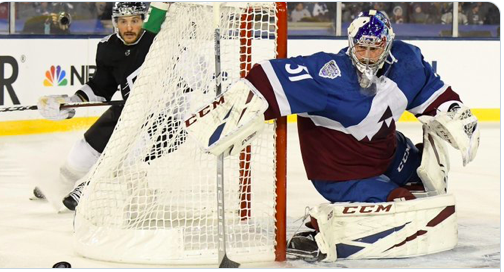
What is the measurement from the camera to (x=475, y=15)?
7.27 metres

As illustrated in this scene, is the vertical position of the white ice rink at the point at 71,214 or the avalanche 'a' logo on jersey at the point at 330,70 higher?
the avalanche 'a' logo on jersey at the point at 330,70

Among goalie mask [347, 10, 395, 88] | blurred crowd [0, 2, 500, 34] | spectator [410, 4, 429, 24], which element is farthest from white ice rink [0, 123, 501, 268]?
spectator [410, 4, 429, 24]

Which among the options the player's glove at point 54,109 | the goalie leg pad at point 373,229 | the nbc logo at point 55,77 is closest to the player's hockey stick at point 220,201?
the goalie leg pad at point 373,229

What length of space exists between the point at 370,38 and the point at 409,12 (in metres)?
3.98

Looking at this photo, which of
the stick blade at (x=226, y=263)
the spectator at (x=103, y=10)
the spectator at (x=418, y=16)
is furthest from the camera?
the spectator at (x=418, y=16)

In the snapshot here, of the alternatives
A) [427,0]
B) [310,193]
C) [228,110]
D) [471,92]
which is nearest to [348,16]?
[427,0]

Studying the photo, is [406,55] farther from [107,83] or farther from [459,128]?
[107,83]

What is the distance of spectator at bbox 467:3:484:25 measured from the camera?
724 cm

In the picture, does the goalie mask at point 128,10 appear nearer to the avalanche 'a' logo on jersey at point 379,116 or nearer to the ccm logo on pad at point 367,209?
the avalanche 'a' logo on jersey at point 379,116

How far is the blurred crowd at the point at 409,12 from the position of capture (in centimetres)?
691

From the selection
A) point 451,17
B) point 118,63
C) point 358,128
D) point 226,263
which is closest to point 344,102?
point 358,128

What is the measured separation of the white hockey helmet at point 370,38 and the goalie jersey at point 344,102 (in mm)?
43

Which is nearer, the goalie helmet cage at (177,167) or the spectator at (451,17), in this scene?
the goalie helmet cage at (177,167)

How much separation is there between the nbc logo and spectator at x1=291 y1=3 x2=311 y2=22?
1524 mm
